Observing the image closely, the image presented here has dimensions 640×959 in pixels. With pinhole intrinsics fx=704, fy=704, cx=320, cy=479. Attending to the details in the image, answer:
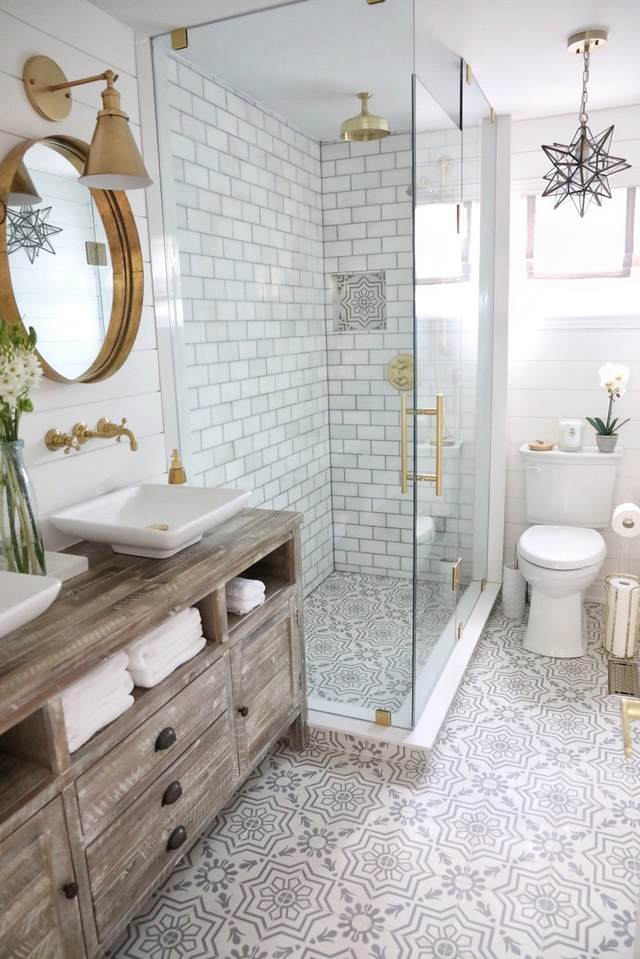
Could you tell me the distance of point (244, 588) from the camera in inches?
82.5

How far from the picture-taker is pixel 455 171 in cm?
274

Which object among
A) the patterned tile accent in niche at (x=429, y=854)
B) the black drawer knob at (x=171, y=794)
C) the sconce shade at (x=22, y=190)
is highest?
the sconce shade at (x=22, y=190)

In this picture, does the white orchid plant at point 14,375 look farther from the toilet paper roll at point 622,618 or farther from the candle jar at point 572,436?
the candle jar at point 572,436

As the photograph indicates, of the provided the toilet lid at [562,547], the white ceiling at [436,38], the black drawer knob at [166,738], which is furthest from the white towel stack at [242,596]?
the white ceiling at [436,38]

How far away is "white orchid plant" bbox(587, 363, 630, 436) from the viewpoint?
11.0 ft

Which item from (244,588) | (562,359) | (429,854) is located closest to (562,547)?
(562,359)

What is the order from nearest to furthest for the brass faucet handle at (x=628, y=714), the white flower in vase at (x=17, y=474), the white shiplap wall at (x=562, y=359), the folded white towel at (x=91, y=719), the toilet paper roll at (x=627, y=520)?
the brass faucet handle at (x=628, y=714), the folded white towel at (x=91, y=719), the white flower in vase at (x=17, y=474), the toilet paper roll at (x=627, y=520), the white shiplap wall at (x=562, y=359)

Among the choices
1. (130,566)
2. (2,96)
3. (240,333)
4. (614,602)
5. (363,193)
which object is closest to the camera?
(2,96)

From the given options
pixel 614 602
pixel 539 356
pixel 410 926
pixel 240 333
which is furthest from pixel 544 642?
pixel 240 333

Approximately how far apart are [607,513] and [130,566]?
2.51m

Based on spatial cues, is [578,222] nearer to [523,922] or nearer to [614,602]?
[614,602]

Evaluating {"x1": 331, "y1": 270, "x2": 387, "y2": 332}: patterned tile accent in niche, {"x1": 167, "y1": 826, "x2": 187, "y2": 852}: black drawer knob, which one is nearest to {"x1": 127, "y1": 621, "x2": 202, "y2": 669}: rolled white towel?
{"x1": 167, "y1": 826, "x2": 187, "y2": 852}: black drawer knob

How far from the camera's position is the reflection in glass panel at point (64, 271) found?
183cm

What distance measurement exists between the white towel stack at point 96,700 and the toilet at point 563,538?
205 centimetres
